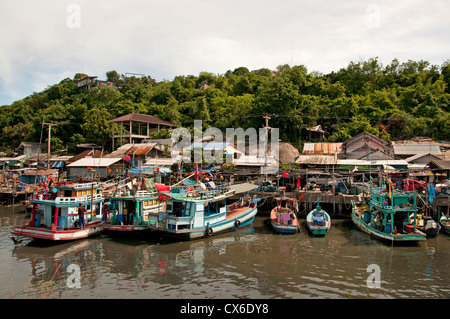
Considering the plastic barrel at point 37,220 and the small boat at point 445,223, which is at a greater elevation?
the plastic barrel at point 37,220

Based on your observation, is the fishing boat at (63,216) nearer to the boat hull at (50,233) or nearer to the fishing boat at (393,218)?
the boat hull at (50,233)

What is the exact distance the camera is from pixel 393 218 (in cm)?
1770

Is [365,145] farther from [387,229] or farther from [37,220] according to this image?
[37,220]

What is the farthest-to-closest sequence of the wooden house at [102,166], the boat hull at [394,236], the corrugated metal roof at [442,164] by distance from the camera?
1. the wooden house at [102,166]
2. the corrugated metal roof at [442,164]
3. the boat hull at [394,236]

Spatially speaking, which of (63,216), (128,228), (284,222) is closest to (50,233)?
(63,216)

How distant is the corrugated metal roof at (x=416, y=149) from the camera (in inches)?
1313

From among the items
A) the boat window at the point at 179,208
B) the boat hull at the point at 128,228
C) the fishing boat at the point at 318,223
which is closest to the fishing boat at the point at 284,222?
the fishing boat at the point at 318,223

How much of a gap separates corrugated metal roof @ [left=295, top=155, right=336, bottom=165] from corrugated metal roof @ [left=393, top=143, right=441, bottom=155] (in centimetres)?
895

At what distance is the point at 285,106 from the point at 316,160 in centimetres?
1199

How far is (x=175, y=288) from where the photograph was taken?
12.1 metres

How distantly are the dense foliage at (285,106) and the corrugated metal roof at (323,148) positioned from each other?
133 inches

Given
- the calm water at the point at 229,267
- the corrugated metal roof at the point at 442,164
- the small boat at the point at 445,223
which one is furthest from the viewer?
the corrugated metal roof at the point at 442,164

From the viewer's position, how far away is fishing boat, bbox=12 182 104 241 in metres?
17.0

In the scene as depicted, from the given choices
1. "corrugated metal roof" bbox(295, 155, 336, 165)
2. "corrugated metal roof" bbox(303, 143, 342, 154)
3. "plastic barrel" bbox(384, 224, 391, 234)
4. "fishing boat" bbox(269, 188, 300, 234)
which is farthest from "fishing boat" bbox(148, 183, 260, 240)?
"corrugated metal roof" bbox(303, 143, 342, 154)
